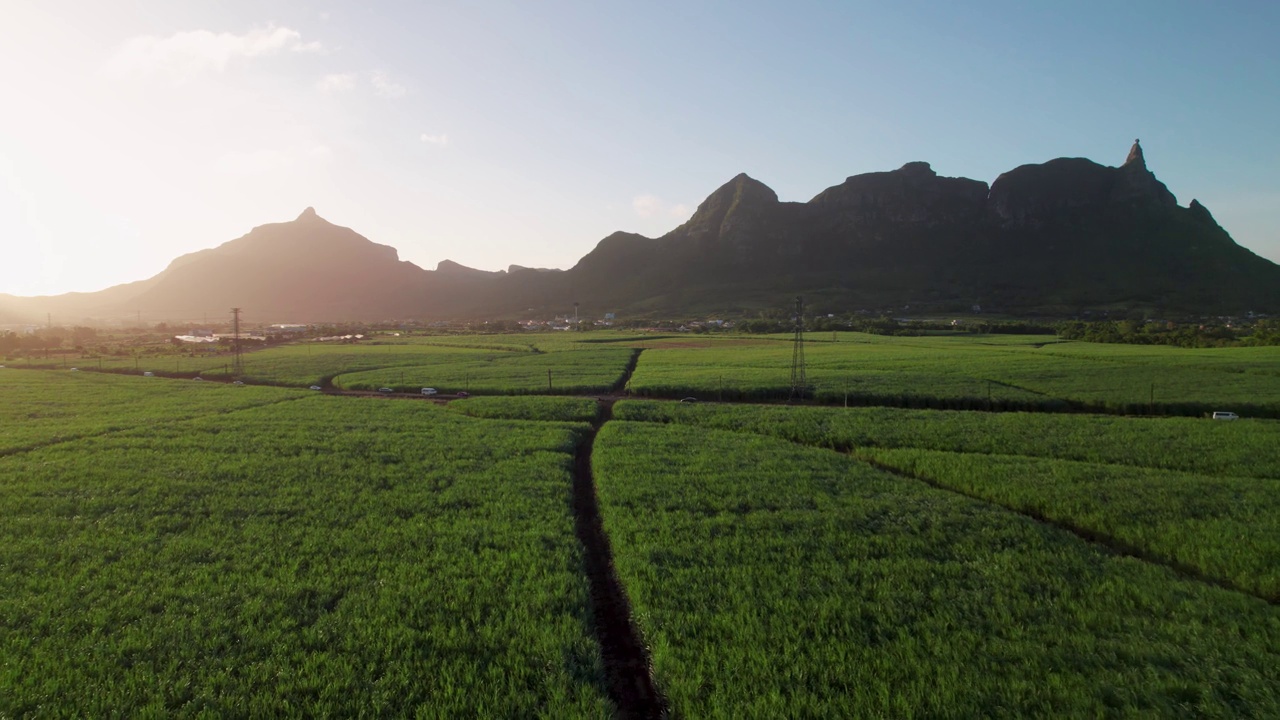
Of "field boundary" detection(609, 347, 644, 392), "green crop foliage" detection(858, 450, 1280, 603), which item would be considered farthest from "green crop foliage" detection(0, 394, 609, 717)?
"field boundary" detection(609, 347, 644, 392)

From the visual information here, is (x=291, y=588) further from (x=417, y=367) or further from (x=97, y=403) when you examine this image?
(x=417, y=367)

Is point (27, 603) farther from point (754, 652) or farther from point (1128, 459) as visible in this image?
point (1128, 459)

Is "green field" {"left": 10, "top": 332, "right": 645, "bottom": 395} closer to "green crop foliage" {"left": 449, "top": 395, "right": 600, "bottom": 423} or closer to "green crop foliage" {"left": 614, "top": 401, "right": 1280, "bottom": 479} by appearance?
"green crop foliage" {"left": 449, "top": 395, "right": 600, "bottom": 423}

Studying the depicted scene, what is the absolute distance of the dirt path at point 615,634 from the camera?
8.76 meters

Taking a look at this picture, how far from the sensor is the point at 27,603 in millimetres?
10797

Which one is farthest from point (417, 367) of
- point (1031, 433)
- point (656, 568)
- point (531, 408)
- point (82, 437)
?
point (1031, 433)

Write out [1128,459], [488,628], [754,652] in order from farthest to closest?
1. [1128,459]
2. [488,628]
3. [754,652]

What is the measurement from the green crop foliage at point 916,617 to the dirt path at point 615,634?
0.37 m

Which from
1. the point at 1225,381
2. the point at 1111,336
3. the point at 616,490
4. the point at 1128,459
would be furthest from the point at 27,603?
the point at 1111,336

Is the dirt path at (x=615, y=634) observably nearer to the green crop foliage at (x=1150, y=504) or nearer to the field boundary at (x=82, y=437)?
the green crop foliage at (x=1150, y=504)

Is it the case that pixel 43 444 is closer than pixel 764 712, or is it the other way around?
pixel 764 712

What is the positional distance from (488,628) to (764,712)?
5.04 metres

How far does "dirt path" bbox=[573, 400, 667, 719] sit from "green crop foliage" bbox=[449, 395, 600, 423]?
16013 mm

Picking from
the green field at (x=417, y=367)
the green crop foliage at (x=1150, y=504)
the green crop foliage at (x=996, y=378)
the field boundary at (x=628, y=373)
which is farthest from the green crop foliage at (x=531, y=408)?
the green crop foliage at (x=1150, y=504)
